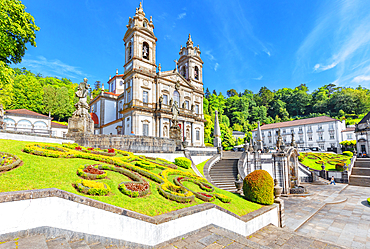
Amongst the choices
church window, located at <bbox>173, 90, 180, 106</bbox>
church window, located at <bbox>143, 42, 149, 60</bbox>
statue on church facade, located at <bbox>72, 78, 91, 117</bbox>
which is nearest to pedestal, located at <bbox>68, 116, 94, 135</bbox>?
statue on church facade, located at <bbox>72, 78, 91, 117</bbox>

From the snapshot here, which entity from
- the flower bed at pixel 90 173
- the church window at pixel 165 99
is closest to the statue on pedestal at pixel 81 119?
the flower bed at pixel 90 173

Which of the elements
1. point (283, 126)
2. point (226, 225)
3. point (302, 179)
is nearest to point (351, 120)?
point (283, 126)

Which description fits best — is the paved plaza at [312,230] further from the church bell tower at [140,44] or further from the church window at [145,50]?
the church window at [145,50]

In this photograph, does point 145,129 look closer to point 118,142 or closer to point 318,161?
point 118,142

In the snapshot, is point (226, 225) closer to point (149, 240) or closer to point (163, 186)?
point (163, 186)

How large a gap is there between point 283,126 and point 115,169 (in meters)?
71.6

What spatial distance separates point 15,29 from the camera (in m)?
12.6

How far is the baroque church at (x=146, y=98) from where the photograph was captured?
31.5 m

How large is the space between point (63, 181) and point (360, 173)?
3622cm

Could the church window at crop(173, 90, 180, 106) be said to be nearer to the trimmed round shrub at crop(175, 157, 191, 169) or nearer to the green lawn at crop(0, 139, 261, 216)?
the trimmed round shrub at crop(175, 157, 191, 169)

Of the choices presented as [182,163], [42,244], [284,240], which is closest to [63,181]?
[42,244]

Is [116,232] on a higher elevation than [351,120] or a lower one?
lower

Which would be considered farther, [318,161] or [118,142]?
[318,161]

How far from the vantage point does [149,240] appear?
16.5ft
